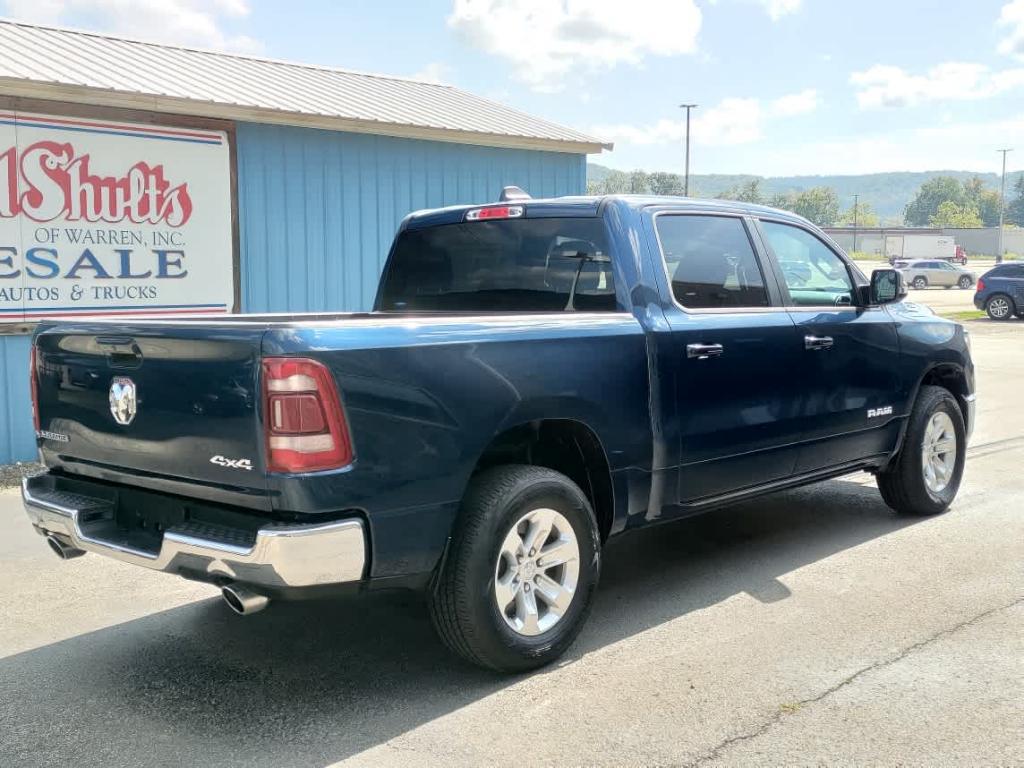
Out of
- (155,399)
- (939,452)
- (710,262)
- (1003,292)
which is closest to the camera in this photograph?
(155,399)

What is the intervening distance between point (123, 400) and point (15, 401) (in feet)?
16.6

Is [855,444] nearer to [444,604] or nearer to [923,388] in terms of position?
[923,388]

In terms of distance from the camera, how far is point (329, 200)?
10109mm

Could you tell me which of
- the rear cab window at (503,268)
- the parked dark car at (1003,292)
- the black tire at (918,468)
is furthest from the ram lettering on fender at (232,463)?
the parked dark car at (1003,292)

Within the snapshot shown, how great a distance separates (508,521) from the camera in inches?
156

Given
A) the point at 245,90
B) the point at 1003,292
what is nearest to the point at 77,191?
the point at 245,90

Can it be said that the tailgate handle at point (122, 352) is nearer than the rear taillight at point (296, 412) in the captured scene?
No

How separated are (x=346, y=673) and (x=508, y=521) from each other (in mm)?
918

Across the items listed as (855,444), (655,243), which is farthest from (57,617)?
(855,444)

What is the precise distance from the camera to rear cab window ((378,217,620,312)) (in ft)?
15.8

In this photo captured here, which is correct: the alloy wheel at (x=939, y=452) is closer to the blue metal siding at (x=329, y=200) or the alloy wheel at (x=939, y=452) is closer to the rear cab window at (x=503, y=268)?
the rear cab window at (x=503, y=268)

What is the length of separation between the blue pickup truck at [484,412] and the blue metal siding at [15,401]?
397cm

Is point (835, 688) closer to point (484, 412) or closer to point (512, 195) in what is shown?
point (484, 412)

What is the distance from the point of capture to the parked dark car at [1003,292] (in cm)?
2705
